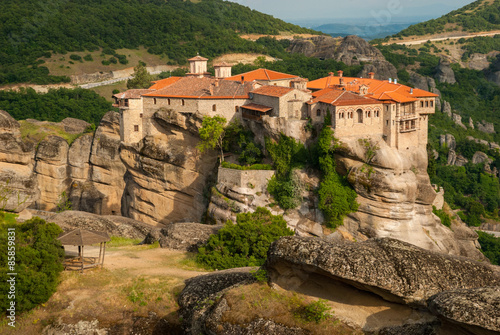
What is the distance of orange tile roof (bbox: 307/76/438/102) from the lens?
148 feet

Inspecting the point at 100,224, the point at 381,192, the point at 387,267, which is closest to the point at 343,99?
the point at 381,192

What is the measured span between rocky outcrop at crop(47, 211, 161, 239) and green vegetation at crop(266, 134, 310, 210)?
12043mm

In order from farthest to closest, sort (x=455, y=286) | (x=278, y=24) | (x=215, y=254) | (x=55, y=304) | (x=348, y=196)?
1. (x=278, y=24)
2. (x=348, y=196)
3. (x=215, y=254)
4. (x=55, y=304)
5. (x=455, y=286)

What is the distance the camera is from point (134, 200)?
5656cm

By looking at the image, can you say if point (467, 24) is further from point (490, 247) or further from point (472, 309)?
point (472, 309)

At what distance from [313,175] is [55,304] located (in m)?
25.9

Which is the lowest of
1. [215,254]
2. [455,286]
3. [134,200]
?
[134,200]

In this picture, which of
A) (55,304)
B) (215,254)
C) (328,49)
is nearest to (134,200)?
(215,254)

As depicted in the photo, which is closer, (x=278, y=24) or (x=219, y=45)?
(x=219, y=45)

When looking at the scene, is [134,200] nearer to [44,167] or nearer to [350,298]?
[44,167]

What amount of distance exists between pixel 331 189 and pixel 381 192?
356cm

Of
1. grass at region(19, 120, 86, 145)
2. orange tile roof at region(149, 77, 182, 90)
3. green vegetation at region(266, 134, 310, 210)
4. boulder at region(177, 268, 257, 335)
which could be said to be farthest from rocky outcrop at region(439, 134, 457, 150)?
boulder at region(177, 268, 257, 335)

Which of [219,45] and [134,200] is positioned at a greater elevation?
[219,45]

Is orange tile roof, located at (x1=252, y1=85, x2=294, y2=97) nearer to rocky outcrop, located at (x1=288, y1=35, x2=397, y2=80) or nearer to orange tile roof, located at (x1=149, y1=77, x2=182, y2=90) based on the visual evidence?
orange tile roof, located at (x1=149, y1=77, x2=182, y2=90)
